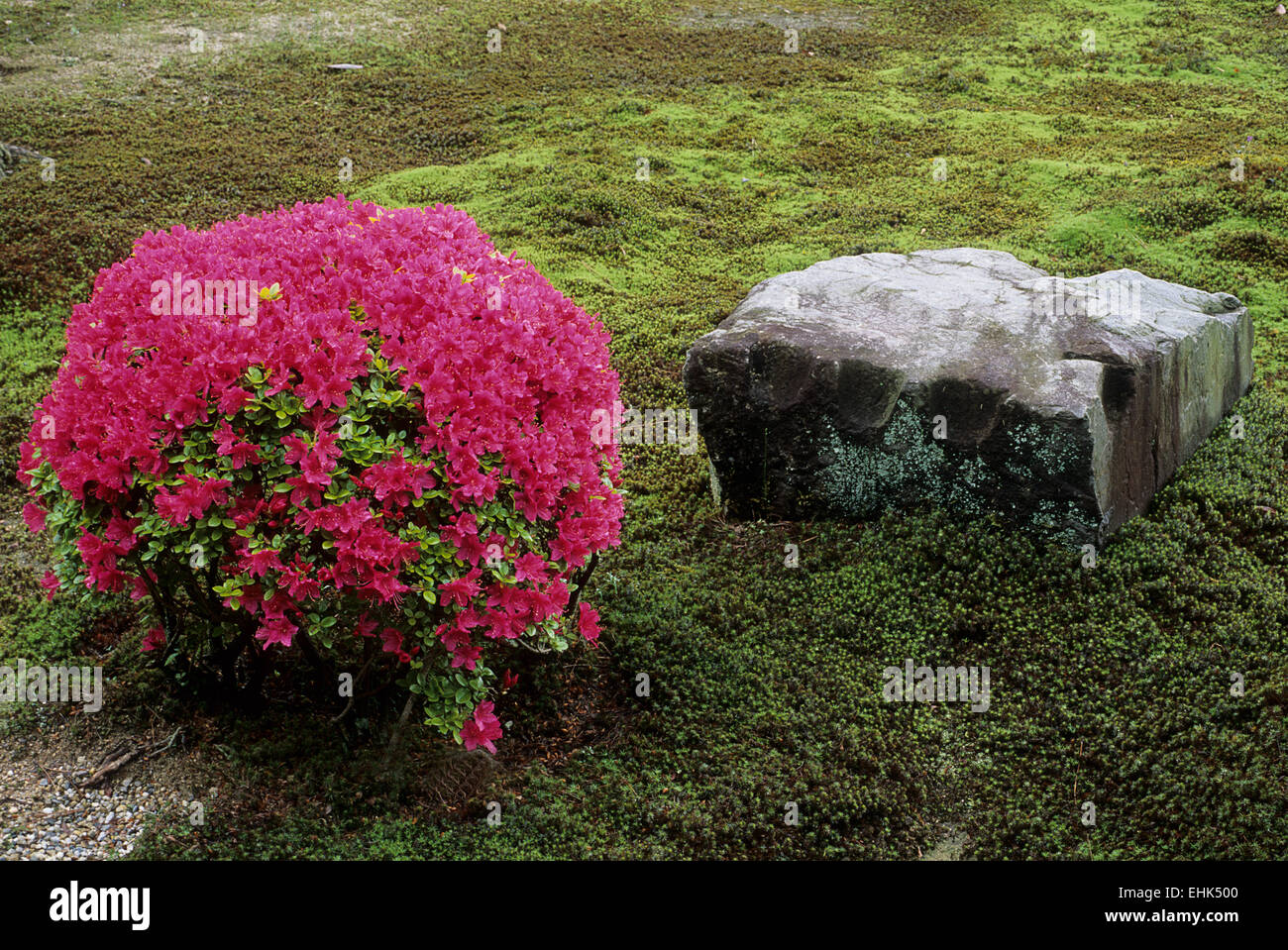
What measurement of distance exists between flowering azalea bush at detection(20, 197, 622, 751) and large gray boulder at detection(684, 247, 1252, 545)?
2.25 metres

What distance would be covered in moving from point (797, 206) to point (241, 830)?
431 inches

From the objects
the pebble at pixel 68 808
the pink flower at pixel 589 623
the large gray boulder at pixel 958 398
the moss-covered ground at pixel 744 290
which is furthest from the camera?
the large gray boulder at pixel 958 398

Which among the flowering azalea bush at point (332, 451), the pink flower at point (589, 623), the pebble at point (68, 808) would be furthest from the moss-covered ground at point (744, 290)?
the flowering azalea bush at point (332, 451)

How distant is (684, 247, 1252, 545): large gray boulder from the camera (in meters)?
7.29

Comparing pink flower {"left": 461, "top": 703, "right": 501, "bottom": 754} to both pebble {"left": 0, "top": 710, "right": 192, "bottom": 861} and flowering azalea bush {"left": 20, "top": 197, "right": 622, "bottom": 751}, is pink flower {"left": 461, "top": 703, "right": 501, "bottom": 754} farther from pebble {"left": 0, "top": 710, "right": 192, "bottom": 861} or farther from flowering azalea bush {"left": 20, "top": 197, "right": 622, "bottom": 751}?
pebble {"left": 0, "top": 710, "right": 192, "bottom": 861}

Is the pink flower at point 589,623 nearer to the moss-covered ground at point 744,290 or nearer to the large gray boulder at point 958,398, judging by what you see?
the moss-covered ground at point 744,290

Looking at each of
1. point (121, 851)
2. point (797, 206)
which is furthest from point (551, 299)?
point (797, 206)

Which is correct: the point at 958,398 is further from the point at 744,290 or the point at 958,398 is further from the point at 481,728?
the point at 744,290

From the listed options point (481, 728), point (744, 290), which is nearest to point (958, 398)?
point (481, 728)

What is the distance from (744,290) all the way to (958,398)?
4967mm

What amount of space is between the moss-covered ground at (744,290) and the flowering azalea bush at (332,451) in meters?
0.95

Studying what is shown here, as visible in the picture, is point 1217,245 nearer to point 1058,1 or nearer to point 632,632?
point 632,632

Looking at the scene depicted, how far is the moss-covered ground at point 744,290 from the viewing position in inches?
228

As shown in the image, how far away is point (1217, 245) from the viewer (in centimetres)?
1246
